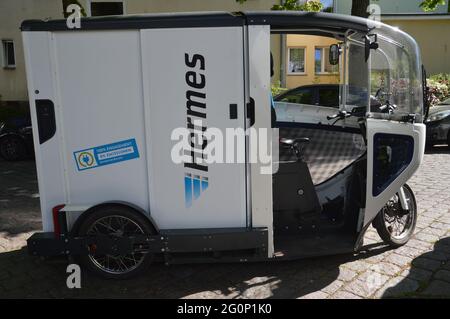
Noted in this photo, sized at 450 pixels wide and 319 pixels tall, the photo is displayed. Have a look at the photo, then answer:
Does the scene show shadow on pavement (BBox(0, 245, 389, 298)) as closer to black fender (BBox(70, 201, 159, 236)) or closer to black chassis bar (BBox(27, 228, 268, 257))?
black chassis bar (BBox(27, 228, 268, 257))

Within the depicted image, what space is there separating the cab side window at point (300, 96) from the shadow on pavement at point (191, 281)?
189 inches

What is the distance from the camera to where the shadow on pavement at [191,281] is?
11.3ft

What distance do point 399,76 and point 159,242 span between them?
2716 mm

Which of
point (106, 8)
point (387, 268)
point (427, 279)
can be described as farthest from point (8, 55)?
Result: point (427, 279)

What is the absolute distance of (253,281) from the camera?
3615mm

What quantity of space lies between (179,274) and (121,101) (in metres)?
1.66

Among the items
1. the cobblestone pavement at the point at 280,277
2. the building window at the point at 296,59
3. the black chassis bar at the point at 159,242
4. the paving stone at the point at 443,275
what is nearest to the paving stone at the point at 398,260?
the cobblestone pavement at the point at 280,277

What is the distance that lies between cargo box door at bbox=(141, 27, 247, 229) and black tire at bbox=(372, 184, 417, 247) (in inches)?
58.3

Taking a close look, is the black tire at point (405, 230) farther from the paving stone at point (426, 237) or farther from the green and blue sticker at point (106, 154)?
the green and blue sticker at point (106, 154)

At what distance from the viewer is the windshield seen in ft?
12.6

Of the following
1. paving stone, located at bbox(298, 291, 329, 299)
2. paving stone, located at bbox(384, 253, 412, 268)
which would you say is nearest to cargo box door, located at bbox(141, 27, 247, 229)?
Result: paving stone, located at bbox(298, 291, 329, 299)

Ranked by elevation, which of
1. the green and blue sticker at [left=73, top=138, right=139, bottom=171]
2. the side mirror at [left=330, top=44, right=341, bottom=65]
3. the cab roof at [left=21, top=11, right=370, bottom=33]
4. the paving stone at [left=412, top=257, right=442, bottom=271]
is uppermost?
the cab roof at [left=21, top=11, right=370, bottom=33]

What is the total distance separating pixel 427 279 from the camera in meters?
3.58
